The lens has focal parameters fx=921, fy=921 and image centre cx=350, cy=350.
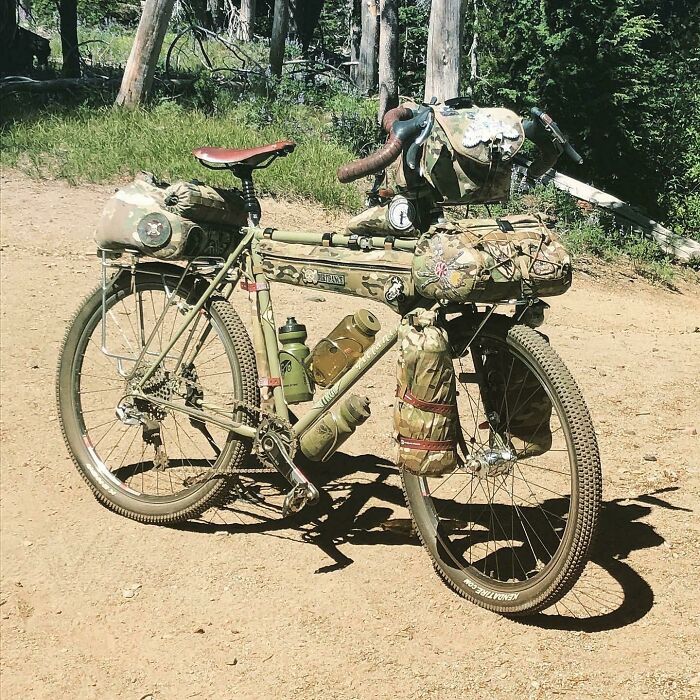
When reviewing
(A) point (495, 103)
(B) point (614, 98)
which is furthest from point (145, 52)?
(B) point (614, 98)

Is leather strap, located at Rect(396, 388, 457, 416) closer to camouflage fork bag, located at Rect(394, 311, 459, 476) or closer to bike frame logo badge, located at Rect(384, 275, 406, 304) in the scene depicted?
camouflage fork bag, located at Rect(394, 311, 459, 476)

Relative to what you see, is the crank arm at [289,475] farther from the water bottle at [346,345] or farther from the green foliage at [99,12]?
the green foliage at [99,12]

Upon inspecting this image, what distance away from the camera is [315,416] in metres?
3.83

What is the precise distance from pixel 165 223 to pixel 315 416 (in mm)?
1064

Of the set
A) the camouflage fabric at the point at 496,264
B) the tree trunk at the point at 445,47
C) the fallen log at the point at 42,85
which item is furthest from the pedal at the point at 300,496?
the fallen log at the point at 42,85

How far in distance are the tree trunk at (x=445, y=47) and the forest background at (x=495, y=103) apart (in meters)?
0.13

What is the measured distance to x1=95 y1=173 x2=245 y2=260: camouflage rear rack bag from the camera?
13.0ft

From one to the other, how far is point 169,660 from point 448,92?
7.52 meters

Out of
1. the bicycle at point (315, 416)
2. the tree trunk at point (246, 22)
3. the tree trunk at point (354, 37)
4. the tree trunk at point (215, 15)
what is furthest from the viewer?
the tree trunk at point (215, 15)

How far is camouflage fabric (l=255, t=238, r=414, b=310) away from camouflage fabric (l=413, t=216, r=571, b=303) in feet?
0.81

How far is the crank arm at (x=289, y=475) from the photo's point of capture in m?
3.76

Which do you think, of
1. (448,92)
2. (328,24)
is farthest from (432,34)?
(328,24)

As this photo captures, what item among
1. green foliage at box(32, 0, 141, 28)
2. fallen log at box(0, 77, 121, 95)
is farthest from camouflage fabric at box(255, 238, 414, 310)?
green foliage at box(32, 0, 141, 28)

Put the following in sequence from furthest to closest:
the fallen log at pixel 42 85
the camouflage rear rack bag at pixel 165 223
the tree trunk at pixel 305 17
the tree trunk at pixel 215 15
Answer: the tree trunk at pixel 215 15, the tree trunk at pixel 305 17, the fallen log at pixel 42 85, the camouflage rear rack bag at pixel 165 223
